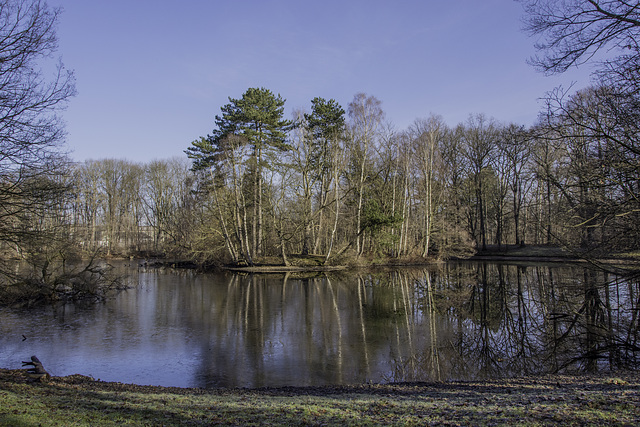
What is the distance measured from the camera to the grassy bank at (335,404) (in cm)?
450

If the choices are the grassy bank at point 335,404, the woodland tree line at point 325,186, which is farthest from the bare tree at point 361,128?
the grassy bank at point 335,404

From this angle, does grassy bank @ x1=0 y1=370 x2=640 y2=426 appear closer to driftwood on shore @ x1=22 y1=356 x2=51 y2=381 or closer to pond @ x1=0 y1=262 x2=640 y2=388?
driftwood on shore @ x1=22 y1=356 x2=51 y2=381

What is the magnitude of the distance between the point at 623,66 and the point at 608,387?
5380mm

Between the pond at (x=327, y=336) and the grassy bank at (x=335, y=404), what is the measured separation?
1.36m

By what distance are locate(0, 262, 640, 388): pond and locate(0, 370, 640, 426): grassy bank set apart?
53.4 inches

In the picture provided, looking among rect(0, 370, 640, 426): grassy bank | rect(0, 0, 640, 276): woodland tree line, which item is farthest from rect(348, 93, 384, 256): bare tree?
rect(0, 370, 640, 426): grassy bank

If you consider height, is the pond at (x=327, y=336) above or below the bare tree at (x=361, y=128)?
below

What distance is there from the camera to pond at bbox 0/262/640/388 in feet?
28.7

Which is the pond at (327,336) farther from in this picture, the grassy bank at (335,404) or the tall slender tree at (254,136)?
the tall slender tree at (254,136)

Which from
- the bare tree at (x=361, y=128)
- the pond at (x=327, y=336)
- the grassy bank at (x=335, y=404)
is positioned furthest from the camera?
the bare tree at (x=361, y=128)

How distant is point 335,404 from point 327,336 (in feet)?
20.1

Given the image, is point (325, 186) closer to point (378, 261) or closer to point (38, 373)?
point (378, 261)

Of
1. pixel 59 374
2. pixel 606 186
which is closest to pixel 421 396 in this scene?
pixel 606 186

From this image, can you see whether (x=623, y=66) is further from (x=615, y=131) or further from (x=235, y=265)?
(x=235, y=265)
